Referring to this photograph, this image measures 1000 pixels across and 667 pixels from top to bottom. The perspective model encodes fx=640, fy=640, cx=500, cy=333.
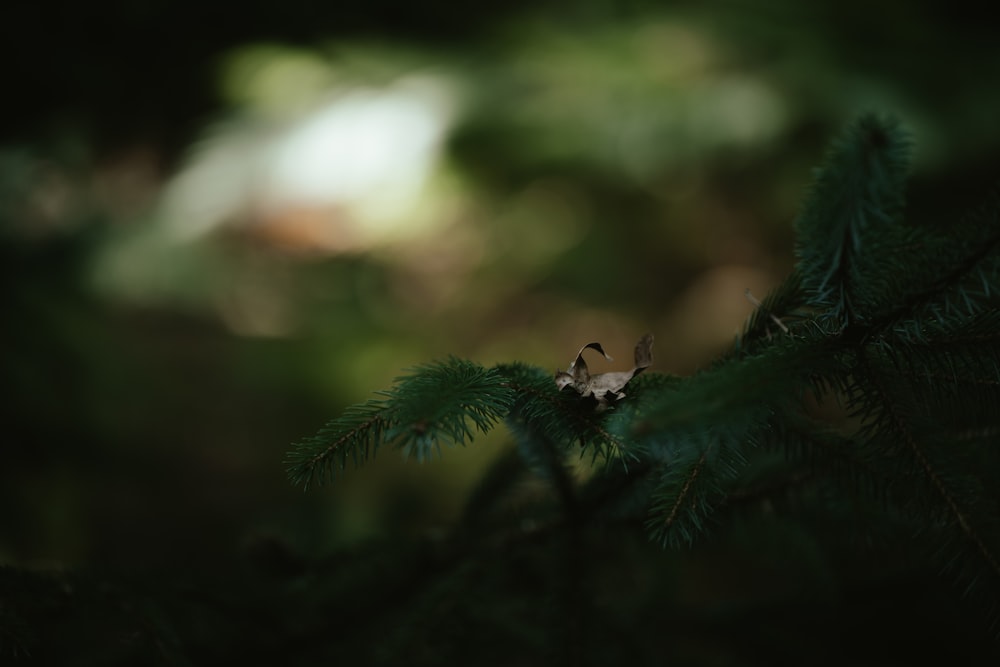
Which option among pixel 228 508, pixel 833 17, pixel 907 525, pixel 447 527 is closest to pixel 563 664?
pixel 447 527

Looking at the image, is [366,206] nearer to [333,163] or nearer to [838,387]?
[333,163]

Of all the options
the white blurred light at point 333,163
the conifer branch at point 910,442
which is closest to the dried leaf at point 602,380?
the conifer branch at point 910,442

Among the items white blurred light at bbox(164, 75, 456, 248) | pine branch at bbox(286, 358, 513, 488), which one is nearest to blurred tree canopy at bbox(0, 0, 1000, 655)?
white blurred light at bbox(164, 75, 456, 248)

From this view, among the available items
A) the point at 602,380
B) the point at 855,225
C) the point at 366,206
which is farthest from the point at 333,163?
the point at 855,225

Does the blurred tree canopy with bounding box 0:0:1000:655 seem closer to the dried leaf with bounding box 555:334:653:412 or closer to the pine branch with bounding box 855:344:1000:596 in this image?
the dried leaf with bounding box 555:334:653:412

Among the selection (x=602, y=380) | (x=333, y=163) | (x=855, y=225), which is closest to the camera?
(x=855, y=225)

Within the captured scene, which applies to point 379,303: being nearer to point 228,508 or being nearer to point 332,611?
point 228,508

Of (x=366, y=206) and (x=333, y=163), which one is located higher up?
(x=333, y=163)
